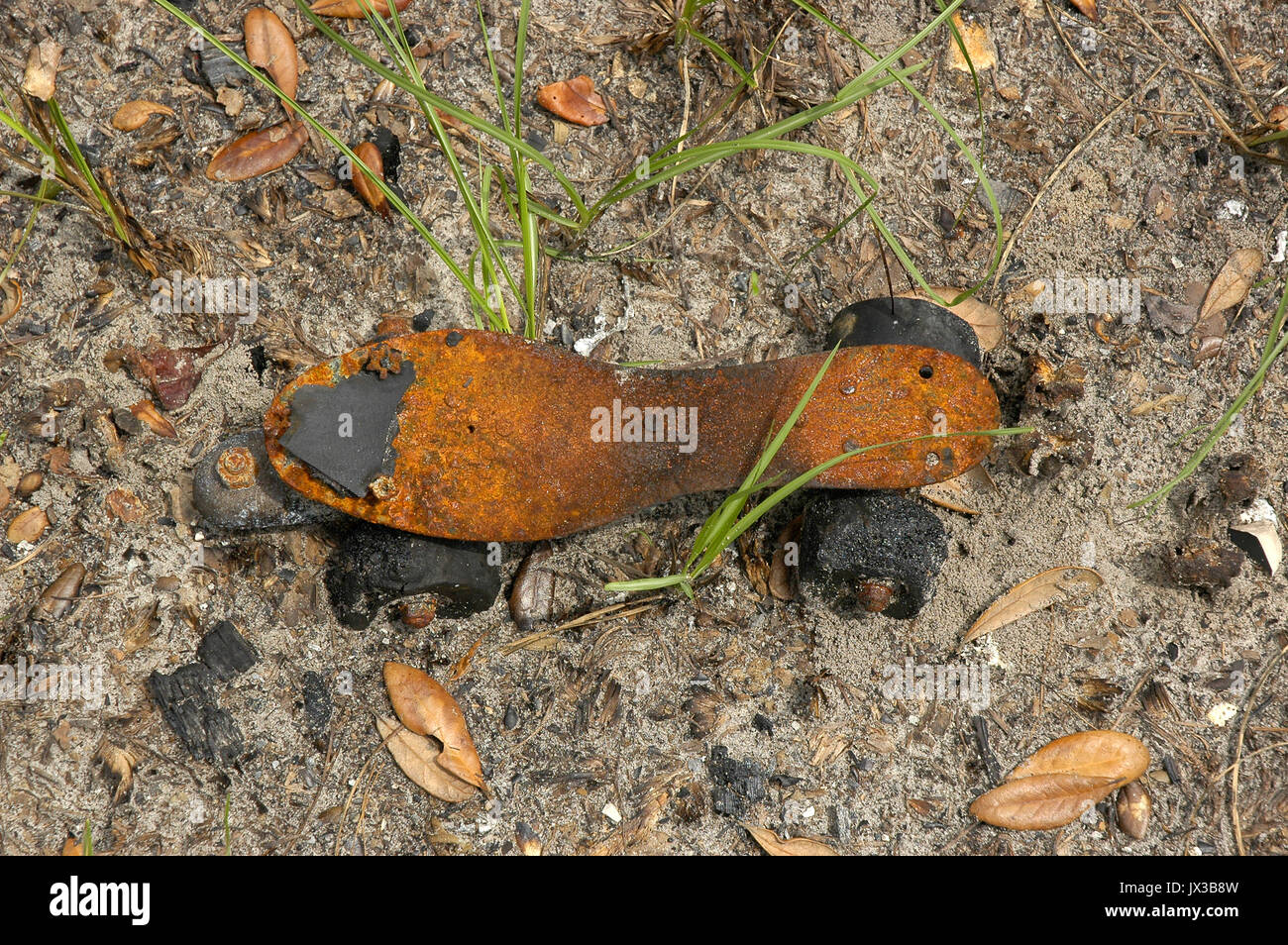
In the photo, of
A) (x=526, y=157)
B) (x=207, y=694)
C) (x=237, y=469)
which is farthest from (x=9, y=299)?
(x=526, y=157)

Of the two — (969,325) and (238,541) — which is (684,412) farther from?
(238,541)

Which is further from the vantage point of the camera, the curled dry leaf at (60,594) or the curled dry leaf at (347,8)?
the curled dry leaf at (347,8)

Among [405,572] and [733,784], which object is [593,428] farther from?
[733,784]

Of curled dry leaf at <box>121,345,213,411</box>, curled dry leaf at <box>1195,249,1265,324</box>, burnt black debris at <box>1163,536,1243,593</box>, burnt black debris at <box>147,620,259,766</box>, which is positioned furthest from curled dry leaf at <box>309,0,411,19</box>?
burnt black debris at <box>1163,536,1243,593</box>

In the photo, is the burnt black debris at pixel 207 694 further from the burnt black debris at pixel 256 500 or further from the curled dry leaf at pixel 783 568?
the curled dry leaf at pixel 783 568

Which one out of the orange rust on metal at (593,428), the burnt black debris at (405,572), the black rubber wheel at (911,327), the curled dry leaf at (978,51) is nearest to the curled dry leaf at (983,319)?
the black rubber wheel at (911,327)

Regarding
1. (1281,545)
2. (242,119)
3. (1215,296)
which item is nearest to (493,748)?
(242,119)
